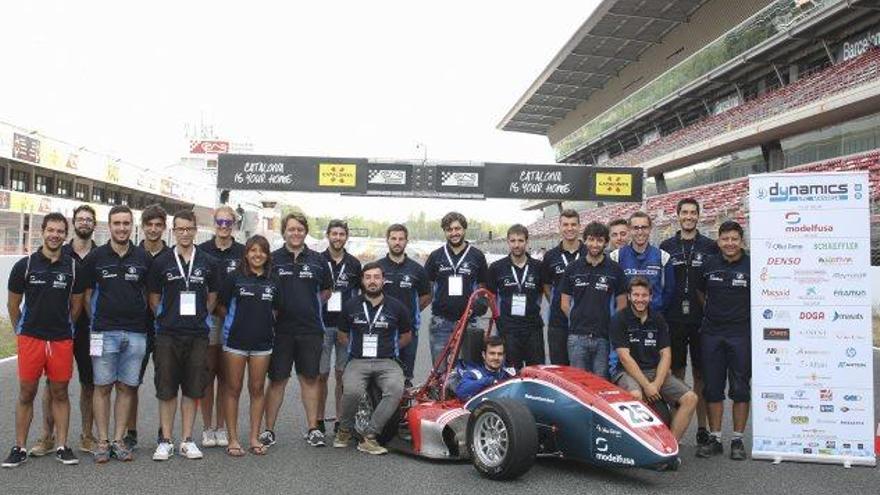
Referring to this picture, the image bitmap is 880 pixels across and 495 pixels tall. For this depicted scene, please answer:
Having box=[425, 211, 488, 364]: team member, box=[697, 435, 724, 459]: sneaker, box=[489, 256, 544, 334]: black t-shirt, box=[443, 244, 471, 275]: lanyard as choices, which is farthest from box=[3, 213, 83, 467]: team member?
box=[697, 435, 724, 459]: sneaker

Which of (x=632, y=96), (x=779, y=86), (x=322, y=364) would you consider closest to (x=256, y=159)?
(x=322, y=364)

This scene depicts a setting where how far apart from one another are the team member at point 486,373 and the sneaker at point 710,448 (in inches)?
64.8

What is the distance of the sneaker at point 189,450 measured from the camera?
5.69 metres

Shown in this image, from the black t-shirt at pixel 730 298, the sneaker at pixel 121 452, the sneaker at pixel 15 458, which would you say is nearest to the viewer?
the sneaker at pixel 15 458

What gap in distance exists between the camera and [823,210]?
640 centimetres

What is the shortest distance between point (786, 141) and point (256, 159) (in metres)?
21.8

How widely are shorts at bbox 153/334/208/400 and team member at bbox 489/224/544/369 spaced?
8.60 feet

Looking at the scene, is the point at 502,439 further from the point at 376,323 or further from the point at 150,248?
the point at 150,248

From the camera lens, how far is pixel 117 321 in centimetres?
566

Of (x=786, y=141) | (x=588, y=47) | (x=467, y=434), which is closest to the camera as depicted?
(x=467, y=434)

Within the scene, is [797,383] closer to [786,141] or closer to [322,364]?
[322,364]

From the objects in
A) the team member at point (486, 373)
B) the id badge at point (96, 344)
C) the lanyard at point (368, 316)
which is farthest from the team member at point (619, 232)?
the id badge at point (96, 344)

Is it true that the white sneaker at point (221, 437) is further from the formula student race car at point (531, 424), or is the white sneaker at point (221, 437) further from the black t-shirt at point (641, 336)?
the black t-shirt at point (641, 336)

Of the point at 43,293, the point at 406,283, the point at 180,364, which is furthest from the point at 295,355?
the point at 43,293
